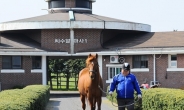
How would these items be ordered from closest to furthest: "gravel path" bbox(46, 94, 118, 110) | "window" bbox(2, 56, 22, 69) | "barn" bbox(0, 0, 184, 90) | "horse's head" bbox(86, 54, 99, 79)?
"horse's head" bbox(86, 54, 99, 79) < "gravel path" bbox(46, 94, 118, 110) < "barn" bbox(0, 0, 184, 90) < "window" bbox(2, 56, 22, 69)

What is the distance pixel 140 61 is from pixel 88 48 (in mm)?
4968

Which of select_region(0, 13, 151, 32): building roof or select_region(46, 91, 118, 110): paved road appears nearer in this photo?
select_region(46, 91, 118, 110): paved road

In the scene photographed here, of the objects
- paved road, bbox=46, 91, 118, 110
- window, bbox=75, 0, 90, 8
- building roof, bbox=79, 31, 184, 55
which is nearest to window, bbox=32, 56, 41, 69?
building roof, bbox=79, 31, 184, 55

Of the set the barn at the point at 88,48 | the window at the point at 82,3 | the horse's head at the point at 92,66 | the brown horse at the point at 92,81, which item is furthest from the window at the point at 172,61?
the horse's head at the point at 92,66

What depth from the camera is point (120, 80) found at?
11.9m

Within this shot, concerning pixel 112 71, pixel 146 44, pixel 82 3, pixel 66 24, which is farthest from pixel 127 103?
pixel 82 3

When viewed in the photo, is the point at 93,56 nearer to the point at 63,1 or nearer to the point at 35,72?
the point at 35,72

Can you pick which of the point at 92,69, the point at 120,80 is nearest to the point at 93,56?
the point at 92,69

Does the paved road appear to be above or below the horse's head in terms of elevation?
below

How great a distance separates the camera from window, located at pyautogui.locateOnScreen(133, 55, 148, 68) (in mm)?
33438

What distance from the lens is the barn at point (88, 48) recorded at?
106 ft

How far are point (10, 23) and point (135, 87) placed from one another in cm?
2649

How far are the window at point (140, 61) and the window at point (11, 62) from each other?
8673mm

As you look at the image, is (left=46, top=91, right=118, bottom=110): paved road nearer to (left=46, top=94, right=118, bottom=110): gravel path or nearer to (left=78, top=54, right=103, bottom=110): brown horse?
(left=46, top=94, right=118, bottom=110): gravel path
